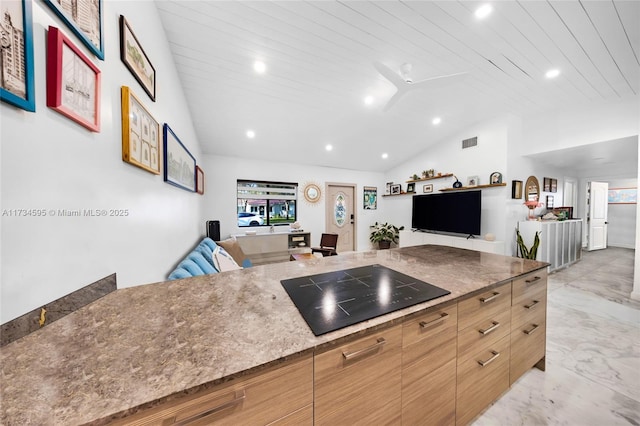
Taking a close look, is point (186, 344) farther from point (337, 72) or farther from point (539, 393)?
point (337, 72)

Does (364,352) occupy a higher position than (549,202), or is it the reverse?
(549,202)

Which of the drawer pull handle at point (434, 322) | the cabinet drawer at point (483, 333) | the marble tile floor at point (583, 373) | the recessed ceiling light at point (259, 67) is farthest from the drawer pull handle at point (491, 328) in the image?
the recessed ceiling light at point (259, 67)

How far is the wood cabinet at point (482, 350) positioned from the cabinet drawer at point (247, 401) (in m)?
0.89

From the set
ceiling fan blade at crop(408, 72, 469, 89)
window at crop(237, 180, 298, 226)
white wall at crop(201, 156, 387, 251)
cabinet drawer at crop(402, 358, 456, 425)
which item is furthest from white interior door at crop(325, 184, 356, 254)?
cabinet drawer at crop(402, 358, 456, 425)

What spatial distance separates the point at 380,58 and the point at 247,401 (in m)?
2.93

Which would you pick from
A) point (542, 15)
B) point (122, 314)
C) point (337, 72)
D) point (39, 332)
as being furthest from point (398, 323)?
point (542, 15)

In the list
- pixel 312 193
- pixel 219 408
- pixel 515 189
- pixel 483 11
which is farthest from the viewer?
pixel 312 193

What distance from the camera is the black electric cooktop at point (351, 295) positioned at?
0.83m

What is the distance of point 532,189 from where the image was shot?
159 inches

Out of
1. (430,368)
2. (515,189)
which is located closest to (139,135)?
(430,368)

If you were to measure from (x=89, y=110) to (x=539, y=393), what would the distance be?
302cm

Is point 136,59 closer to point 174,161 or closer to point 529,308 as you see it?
point 174,161

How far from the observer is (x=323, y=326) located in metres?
0.76

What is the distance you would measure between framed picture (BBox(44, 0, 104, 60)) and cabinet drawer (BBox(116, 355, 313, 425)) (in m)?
1.25
